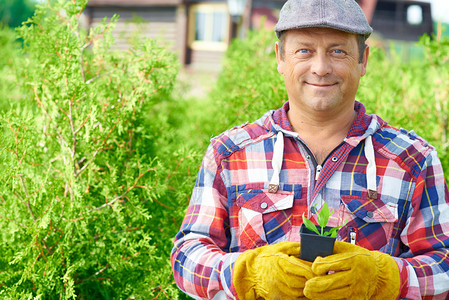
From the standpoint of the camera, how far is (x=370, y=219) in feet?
6.49

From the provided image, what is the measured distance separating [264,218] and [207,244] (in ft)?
0.87

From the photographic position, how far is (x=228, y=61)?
18.7 ft

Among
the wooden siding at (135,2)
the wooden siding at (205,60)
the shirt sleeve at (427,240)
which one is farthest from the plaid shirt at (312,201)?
the wooden siding at (135,2)

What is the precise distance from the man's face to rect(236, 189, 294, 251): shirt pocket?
16.2 inches

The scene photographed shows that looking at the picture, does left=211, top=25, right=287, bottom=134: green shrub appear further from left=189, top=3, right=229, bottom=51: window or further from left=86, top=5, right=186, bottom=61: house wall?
left=189, top=3, right=229, bottom=51: window

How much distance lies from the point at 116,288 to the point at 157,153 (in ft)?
3.04

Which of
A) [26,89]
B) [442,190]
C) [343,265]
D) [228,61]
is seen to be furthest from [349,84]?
[228,61]

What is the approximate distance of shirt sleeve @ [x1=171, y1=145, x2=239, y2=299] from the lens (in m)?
1.88

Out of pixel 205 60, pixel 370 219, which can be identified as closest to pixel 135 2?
pixel 205 60

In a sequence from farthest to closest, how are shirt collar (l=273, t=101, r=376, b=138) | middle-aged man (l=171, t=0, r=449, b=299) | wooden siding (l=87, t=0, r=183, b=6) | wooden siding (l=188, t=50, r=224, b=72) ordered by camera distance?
1. wooden siding (l=87, t=0, r=183, b=6)
2. wooden siding (l=188, t=50, r=224, b=72)
3. shirt collar (l=273, t=101, r=376, b=138)
4. middle-aged man (l=171, t=0, r=449, b=299)

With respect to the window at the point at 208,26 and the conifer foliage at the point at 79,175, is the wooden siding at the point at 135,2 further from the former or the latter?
the conifer foliage at the point at 79,175

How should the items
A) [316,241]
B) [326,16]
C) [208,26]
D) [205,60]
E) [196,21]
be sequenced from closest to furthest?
[316,241], [326,16], [205,60], [208,26], [196,21]

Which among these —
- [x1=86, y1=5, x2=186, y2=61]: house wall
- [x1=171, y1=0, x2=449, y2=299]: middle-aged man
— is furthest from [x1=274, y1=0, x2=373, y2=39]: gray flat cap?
[x1=86, y1=5, x2=186, y2=61]: house wall

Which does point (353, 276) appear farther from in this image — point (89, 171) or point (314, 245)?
point (89, 171)
